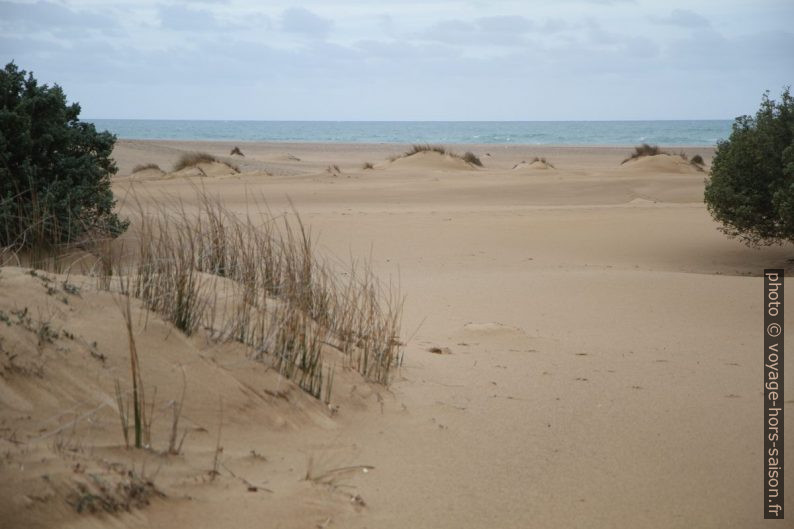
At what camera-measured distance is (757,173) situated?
11.6 metres

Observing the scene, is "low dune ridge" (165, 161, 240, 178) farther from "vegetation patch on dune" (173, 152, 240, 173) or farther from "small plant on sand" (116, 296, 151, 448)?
"small plant on sand" (116, 296, 151, 448)

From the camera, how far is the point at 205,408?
12.4ft

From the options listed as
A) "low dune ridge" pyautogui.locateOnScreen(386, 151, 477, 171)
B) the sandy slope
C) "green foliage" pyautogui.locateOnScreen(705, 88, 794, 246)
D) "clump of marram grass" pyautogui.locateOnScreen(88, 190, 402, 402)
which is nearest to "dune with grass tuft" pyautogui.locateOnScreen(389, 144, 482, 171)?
"low dune ridge" pyautogui.locateOnScreen(386, 151, 477, 171)

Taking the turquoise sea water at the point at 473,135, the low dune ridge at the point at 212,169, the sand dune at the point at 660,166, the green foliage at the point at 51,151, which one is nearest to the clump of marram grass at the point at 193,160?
the low dune ridge at the point at 212,169

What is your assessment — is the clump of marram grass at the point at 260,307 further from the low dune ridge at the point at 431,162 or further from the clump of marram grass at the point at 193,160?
the low dune ridge at the point at 431,162

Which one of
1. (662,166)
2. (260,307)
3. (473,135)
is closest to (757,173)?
(260,307)

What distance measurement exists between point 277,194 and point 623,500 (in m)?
16.7

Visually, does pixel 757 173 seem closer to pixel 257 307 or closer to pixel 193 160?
pixel 257 307

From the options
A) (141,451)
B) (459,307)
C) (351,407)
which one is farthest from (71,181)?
(141,451)

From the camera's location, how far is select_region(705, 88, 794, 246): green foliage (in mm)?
11352

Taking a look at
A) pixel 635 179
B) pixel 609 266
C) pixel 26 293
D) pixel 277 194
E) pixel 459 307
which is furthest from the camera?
pixel 635 179

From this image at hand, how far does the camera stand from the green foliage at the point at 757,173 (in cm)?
1135

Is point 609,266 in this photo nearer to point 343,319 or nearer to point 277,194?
point 343,319

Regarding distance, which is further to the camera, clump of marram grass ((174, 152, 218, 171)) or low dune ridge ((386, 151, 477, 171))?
low dune ridge ((386, 151, 477, 171))
